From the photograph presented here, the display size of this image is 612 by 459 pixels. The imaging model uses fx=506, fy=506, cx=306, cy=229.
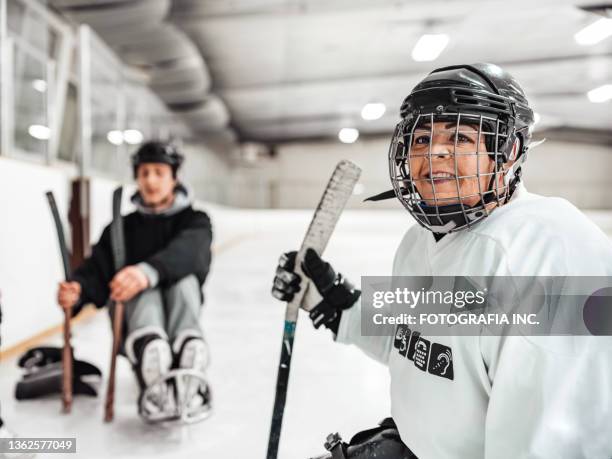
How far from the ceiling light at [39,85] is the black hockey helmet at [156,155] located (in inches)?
63.4

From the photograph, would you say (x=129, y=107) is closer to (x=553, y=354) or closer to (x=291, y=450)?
(x=291, y=450)

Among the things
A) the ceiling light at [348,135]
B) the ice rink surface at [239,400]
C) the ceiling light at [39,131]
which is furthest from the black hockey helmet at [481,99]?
the ceiling light at [348,135]

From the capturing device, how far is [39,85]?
279 cm

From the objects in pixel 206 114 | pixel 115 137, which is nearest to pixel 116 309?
pixel 115 137

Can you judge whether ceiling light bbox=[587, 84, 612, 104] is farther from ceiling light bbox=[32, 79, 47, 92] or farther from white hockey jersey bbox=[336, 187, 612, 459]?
white hockey jersey bbox=[336, 187, 612, 459]

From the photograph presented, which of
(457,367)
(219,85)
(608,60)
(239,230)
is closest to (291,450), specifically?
(457,367)

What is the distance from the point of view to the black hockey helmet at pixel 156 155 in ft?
4.88

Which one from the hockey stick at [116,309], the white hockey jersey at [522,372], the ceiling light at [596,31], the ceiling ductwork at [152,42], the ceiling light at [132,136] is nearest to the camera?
the white hockey jersey at [522,372]

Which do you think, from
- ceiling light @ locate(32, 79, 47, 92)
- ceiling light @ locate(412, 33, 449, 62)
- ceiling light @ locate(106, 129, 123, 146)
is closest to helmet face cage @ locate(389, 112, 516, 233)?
ceiling light @ locate(32, 79, 47, 92)

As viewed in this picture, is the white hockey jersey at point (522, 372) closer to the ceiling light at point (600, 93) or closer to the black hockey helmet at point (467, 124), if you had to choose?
the black hockey helmet at point (467, 124)

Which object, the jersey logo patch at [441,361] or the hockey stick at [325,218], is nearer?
the jersey logo patch at [441,361]

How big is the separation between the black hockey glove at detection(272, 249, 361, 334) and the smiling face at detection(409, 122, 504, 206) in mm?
267

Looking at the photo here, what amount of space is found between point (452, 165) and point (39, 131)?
106 inches

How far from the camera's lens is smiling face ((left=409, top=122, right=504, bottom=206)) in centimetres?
61
